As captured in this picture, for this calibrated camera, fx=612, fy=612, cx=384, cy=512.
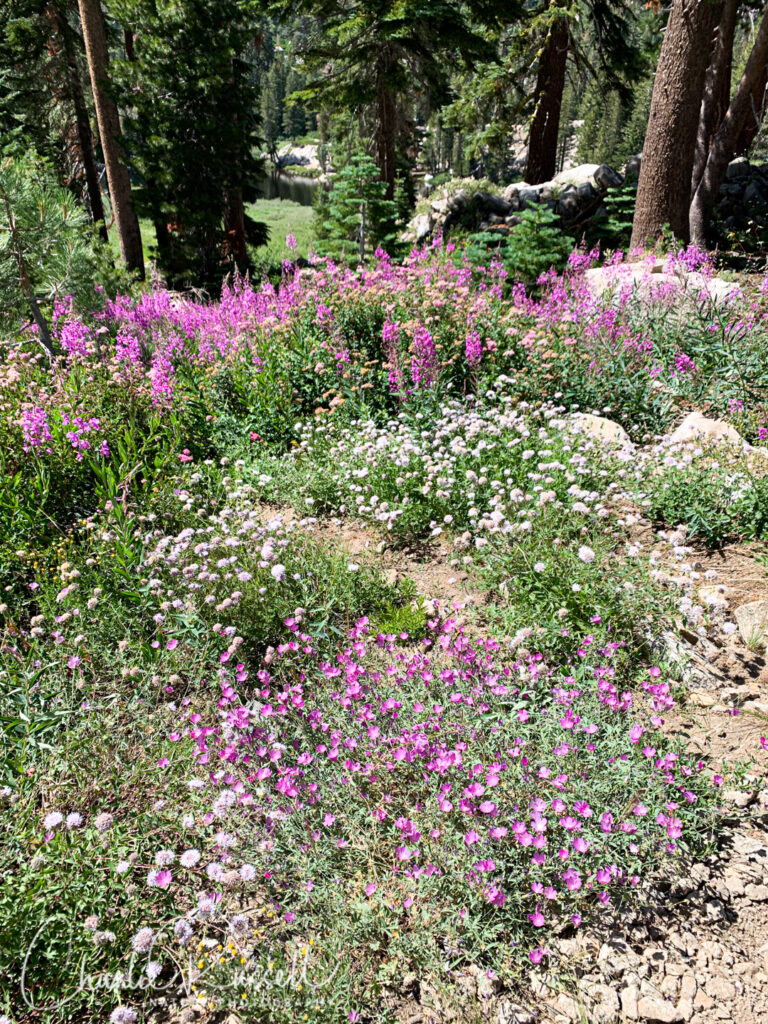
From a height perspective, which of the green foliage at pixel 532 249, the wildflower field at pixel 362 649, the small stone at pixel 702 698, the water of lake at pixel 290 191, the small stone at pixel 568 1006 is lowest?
the small stone at pixel 568 1006

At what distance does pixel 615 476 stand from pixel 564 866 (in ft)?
9.39

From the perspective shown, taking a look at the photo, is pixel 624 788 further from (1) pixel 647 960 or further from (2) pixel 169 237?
(2) pixel 169 237

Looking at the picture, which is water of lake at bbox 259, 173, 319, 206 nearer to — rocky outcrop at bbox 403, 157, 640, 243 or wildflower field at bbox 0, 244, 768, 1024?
rocky outcrop at bbox 403, 157, 640, 243

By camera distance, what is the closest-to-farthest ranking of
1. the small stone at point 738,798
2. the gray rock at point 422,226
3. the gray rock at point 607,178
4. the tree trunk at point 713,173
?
the small stone at point 738,798 < the tree trunk at point 713,173 < the gray rock at point 607,178 < the gray rock at point 422,226

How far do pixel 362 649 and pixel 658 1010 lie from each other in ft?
5.75

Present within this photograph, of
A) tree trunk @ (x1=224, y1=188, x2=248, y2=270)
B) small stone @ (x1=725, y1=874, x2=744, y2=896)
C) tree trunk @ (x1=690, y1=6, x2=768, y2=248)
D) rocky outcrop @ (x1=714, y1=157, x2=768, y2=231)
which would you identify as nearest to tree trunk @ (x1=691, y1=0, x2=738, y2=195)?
tree trunk @ (x1=690, y1=6, x2=768, y2=248)

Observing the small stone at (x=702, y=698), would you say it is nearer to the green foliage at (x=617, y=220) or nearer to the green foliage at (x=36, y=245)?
the green foliage at (x=36, y=245)

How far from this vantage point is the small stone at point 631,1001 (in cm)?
202

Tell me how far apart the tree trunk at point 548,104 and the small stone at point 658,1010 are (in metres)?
17.7

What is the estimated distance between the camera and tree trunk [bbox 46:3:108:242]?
17750 mm

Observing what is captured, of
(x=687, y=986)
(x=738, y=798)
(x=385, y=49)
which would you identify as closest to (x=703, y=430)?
(x=738, y=798)

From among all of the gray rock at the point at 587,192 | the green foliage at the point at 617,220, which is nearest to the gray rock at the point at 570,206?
the gray rock at the point at 587,192

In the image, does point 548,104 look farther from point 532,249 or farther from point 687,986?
point 687,986

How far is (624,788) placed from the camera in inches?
97.7
